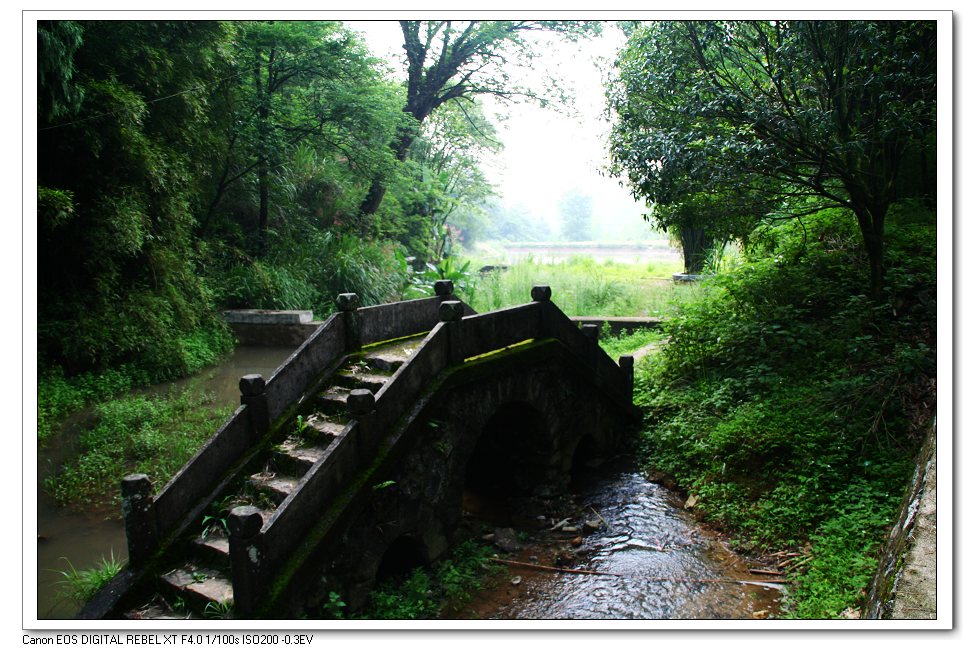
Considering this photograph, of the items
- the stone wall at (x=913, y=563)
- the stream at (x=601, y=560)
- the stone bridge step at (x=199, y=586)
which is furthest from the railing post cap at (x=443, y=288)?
the stone wall at (x=913, y=563)

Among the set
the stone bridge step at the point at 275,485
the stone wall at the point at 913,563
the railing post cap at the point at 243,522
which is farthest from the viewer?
the stone bridge step at the point at 275,485

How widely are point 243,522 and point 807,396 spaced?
6.69 metres

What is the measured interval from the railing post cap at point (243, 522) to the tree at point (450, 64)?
13094 mm

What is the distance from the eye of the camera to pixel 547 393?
7984 millimetres

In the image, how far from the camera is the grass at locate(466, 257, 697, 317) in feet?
54.6

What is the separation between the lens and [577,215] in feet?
145

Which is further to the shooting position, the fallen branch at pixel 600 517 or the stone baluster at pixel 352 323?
the fallen branch at pixel 600 517

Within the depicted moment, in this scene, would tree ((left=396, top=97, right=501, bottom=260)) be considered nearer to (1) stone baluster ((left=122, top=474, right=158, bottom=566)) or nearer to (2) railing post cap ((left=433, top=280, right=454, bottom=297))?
(2) railing post cap ((left=433, top=280, right=454, bottom=297))

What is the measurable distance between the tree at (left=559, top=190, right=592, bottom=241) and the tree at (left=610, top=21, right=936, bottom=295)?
35805 millimetres

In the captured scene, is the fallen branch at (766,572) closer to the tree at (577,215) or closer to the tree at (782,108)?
the tree at (782,108)

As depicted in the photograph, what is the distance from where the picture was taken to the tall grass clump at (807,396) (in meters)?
6.25

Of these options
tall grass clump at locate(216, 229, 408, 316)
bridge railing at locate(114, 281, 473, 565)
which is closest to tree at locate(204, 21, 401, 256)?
tall grass clump at locate(216, 229, 408, 316)
